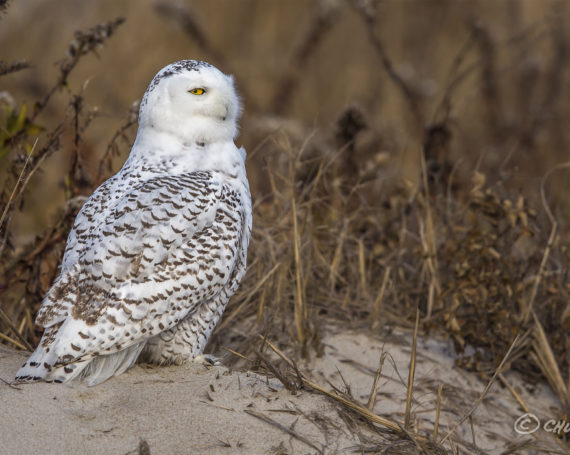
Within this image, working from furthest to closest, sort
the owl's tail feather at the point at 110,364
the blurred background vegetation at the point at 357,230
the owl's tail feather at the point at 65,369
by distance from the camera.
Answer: the blurred background vegetation at the point at 357,230 → the owl's tail feather at the point at 110,364 → the owl's tail feather at the point at 65,369

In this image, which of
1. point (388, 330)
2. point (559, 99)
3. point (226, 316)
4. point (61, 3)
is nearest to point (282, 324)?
point (226, 316)

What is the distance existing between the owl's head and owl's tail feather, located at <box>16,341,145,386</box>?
1014 mm

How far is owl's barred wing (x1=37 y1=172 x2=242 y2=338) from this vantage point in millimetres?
2613

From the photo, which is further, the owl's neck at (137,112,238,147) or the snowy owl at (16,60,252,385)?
the owl's neck at (137,112,238,147)

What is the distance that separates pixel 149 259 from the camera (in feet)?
8.75

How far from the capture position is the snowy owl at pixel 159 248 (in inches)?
102

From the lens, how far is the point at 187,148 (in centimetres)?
308

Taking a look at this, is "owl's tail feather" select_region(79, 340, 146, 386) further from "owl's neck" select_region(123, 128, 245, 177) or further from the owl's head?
the owl's head
